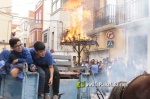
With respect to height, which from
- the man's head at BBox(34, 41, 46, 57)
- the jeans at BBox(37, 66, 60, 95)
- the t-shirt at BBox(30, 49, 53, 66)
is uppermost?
the man's head at BBox(34, 41, 46, 57)

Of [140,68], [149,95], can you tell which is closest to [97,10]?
[140,68]

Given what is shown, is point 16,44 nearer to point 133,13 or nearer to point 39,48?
point 39,48

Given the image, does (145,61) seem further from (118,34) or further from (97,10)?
(97,10)

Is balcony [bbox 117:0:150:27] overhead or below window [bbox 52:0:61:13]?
below

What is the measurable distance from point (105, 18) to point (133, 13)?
12.1ft

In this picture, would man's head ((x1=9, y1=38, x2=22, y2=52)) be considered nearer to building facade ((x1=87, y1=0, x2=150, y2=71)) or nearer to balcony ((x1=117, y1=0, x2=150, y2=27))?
building facade ((x1=87, y1=0, x2=150, y2=71))

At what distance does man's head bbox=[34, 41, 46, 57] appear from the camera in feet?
16.9

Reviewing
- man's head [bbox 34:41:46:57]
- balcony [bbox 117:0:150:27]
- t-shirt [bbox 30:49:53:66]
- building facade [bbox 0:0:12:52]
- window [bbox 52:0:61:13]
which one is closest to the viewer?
man's head [bbox 34:41:46:57]

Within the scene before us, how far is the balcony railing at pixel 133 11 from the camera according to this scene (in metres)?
14.6

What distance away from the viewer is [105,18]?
64.6 feet

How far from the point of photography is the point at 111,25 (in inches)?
729

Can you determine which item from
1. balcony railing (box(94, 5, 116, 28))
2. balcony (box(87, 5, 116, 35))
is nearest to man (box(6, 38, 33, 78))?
balcony (box(87, 5, 116, 35))

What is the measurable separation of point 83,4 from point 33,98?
13.3 meters

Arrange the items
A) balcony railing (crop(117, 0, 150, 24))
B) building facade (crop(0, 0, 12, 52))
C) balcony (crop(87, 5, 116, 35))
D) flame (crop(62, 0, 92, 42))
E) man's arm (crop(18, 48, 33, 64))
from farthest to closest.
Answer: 1. building facade (crop(0, 0, 12, 52))
2. balcony (crop(87, 5, 116, 35))
3. flame (crop(62, 0, 92, 42))
4. balcony railing (crop(117, 0, 150, 24))
5. man's arm (crop(18, 48, 33, 64))
